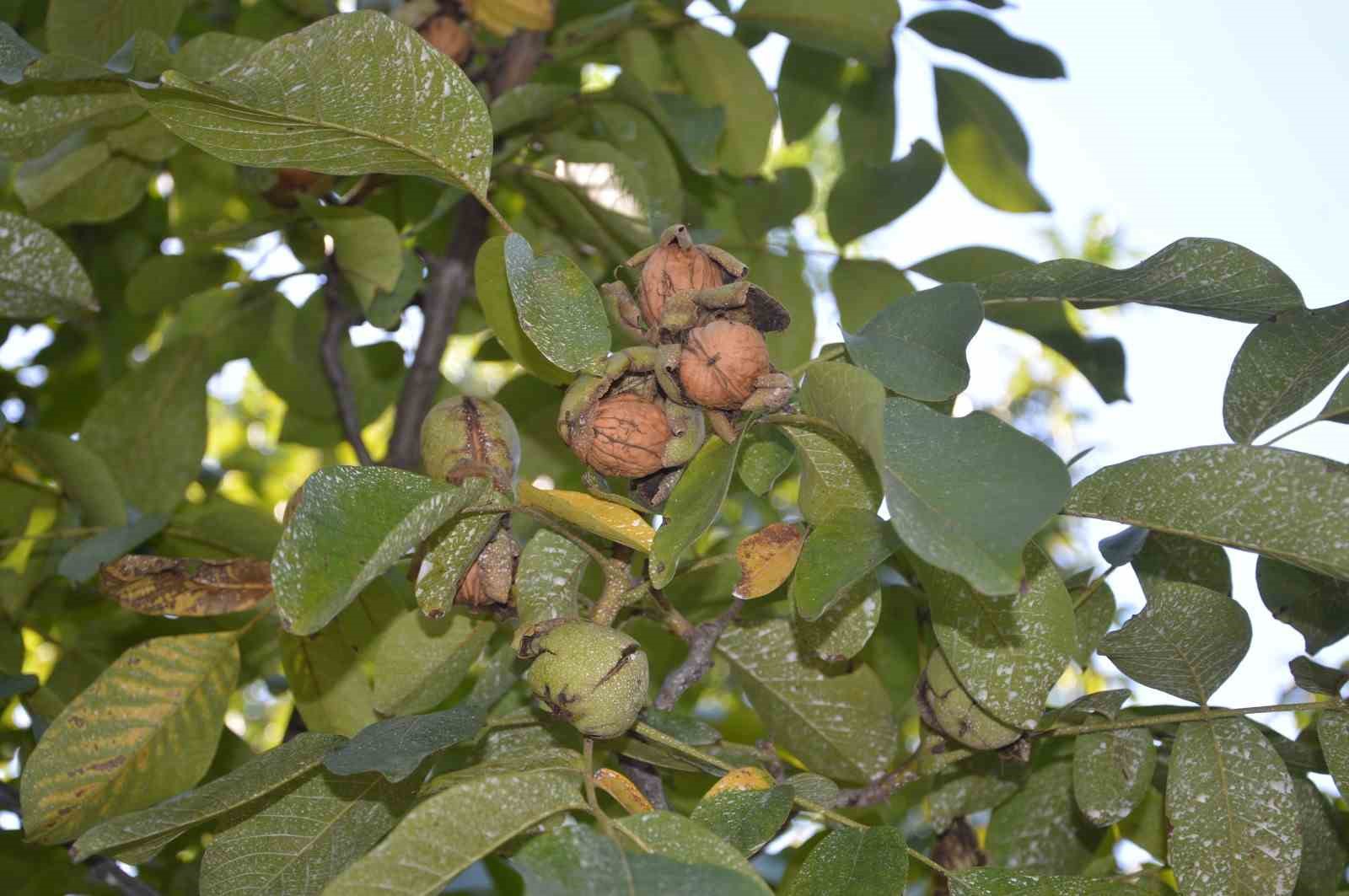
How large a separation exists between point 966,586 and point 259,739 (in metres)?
4.48

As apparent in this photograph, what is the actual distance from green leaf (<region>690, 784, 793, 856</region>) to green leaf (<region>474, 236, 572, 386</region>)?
434 millimetres

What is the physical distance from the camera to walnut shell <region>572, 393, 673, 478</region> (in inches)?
40.5

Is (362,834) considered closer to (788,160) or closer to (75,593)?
(75,593)

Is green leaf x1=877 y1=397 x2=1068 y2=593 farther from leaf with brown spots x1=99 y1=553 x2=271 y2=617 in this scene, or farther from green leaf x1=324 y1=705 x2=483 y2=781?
leaf with brown spots x1=99 y1=553 x2=271 y2=617

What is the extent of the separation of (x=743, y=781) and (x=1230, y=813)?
45cm

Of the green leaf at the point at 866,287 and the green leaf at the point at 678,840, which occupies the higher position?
the green leaf at the point at 678,840

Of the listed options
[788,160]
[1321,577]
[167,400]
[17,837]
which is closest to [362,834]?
[17,837]

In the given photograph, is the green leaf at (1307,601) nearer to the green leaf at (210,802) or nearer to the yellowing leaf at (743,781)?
the yellowing leaf at (743,781)

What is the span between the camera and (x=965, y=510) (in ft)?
2.69

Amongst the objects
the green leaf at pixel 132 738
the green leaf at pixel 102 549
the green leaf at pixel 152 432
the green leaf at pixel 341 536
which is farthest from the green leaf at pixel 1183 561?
the green leaf at pixel 152 432

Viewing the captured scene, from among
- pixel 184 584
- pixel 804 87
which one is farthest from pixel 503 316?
pixel 804 87

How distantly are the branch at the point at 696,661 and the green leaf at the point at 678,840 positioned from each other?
30cm

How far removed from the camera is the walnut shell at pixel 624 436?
3.38 feet

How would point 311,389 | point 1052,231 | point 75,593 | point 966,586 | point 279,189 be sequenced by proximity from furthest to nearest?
point 1052,231
point 311,389
point 75,593
point 279,189
point 966,586
